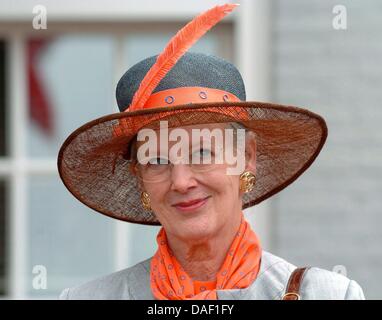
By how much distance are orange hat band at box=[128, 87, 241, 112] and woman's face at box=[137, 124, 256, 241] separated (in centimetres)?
6

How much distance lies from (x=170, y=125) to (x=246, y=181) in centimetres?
23

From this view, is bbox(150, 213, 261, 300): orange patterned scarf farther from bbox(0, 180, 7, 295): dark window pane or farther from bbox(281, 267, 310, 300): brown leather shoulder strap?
bbox(0, 180, 7, 295): dark window pane

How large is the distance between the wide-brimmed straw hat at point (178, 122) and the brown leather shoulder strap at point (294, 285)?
0.32 metres

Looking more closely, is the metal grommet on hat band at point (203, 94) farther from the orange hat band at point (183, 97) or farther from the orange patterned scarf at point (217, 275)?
the orange patterned scarf at point (217, 275)

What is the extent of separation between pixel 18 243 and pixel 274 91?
1393mm

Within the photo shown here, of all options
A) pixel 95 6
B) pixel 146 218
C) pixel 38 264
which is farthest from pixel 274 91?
pixel 146 218

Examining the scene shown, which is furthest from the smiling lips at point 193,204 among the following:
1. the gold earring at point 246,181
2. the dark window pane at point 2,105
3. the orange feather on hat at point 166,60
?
the dark window pane at point 2,105

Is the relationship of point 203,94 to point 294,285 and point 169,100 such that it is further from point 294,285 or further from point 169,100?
point 294,285

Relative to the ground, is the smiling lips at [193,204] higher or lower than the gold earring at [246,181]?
lower

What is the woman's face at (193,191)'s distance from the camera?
241cm

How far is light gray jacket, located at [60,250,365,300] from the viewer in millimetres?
2428

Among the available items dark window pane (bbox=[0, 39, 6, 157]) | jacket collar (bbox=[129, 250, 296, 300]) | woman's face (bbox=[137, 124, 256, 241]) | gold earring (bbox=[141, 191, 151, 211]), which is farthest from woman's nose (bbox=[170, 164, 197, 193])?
dark window pane (bbox=[0, 39, 6, 157])

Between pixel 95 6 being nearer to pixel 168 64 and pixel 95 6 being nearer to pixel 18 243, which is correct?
pixel 18 243
